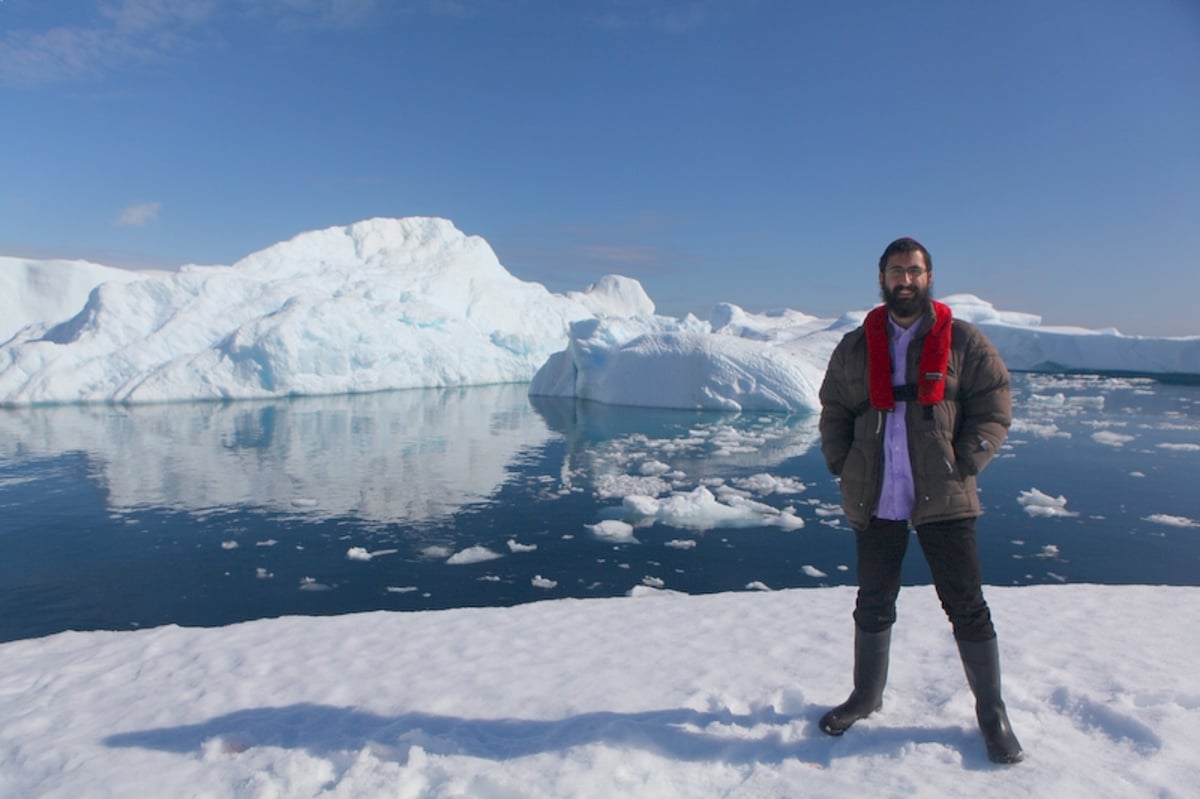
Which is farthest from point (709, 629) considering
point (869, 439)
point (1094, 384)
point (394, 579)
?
point (1094, 384)

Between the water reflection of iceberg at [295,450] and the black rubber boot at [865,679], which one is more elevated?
the black rubber boot at [865,679]

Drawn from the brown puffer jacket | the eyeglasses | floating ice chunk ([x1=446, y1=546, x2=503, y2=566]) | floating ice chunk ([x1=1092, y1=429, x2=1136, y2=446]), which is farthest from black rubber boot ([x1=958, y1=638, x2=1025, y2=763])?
floating ice chunk ([x1=1092, y1=429, x2=1136, y2=446])

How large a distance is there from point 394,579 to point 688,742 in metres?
5.26

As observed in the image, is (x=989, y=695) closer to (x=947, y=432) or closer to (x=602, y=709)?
(x=947, y=432)

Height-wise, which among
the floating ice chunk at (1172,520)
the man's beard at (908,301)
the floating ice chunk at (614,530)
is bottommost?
the floating ice chunk at (614,530)

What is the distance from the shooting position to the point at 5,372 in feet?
83.7

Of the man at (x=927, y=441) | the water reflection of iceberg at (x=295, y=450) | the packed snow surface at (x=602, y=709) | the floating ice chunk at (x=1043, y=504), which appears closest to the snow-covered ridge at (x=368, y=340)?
the water reflection of iceberg at (x=295, y=450)

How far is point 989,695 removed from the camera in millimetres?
2254

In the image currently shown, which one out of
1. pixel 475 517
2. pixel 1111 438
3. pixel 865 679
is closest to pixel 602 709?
pixel 865 679

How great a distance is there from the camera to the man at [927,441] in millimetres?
2205

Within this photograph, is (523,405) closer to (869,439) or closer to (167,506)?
(167,506)

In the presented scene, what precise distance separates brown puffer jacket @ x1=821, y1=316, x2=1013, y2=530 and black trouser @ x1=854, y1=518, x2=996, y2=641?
52 millimetres

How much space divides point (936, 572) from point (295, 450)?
14.9 meters

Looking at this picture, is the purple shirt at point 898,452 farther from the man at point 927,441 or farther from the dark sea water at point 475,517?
the dark sea water at point 475,517
